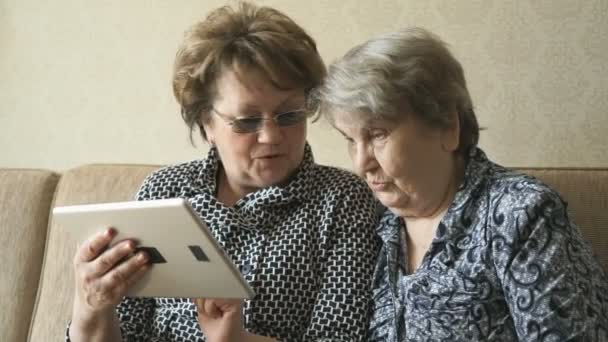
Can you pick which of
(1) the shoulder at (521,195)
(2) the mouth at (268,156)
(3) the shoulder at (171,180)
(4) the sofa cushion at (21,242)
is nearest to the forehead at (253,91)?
(2) the mouth at (268,156)

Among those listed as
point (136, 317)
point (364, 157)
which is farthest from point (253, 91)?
point (136, 317)

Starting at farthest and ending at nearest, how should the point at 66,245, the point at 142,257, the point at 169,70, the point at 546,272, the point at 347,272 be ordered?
the point at 169,70 < the point at 66,245 < the point at 347,272 < the point at 142,257 < the point at 546,272

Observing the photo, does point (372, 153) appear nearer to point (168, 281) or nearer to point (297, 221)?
point (297, 221)

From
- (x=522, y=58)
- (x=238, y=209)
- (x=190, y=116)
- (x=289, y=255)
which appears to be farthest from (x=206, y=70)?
(x=522, y=58)

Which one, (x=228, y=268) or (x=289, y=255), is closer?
(x=228, y=268)

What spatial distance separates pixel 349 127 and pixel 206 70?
0.38 m

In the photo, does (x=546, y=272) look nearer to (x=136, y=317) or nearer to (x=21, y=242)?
(x=136, y=317)

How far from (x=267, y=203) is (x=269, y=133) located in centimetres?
15

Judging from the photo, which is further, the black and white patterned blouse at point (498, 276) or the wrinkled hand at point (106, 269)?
the wrinkled hand at point (106, 269)

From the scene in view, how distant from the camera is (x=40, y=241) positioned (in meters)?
2.16

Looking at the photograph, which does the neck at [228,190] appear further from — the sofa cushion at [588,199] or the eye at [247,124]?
the sofa cushion at [588,199]

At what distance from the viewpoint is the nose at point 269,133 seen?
1.67 metres

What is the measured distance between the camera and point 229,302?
4.91 ft

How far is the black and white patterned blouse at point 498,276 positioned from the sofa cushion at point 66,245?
2.52 ft
